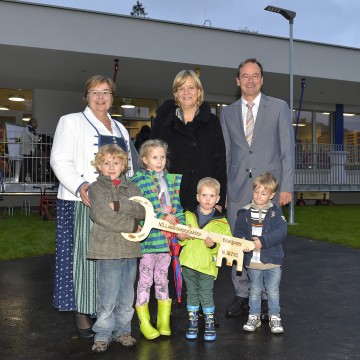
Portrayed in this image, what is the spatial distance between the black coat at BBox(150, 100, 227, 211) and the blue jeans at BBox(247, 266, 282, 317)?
0.65m

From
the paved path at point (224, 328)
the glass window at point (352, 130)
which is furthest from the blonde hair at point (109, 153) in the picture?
the glass window at point (352, 130)

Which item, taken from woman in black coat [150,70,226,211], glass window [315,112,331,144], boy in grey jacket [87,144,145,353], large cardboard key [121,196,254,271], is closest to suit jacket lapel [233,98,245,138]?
woman in black coat [150,70,226,211]

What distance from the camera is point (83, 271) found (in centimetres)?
360

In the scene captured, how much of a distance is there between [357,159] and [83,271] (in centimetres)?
1628

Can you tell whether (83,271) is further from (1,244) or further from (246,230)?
(1,244)

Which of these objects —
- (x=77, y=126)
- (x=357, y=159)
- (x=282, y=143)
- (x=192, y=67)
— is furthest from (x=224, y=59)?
(x=77, y=126)

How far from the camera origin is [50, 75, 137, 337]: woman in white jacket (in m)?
3.60

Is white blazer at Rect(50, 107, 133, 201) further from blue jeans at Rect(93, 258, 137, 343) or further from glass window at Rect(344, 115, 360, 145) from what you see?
glass window at Rect(344, 115, 360, 145)

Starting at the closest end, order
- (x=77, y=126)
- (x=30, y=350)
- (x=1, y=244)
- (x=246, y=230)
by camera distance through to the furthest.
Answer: (x=30, y=350) < (x=77, y=126) < (x=246, y=230) < (x=1, y=244)

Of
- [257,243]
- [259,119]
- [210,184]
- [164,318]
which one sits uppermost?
[259,119]

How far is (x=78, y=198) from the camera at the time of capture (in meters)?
3.65

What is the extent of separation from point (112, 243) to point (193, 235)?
1.82ft

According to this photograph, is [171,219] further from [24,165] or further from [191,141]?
[24,165]

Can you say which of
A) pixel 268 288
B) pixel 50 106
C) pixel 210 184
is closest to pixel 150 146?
pixel 210 184
